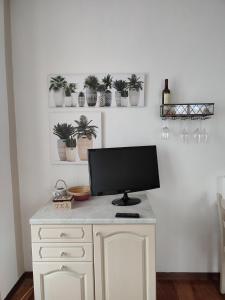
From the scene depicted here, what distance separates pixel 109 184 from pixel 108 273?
0.63 meters

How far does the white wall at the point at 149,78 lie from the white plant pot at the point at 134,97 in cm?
8

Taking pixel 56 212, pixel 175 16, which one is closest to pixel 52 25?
pixel 175 16

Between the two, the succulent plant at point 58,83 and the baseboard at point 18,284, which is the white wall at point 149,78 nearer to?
the succulent plant at point 58,83

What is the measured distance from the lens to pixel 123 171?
1.93 meters

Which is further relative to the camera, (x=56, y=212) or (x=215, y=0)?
(x=215, y=0)

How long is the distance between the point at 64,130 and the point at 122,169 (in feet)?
2.22

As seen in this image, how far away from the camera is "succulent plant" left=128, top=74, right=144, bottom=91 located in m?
2.16

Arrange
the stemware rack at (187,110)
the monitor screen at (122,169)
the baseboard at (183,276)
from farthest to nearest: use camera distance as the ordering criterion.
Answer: the baseboard at (183,276)
the stemware rack at (187,110)
the monitor screen at (122,169)

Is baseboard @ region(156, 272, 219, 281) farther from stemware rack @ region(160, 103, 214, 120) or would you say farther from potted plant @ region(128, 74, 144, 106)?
potted plant @ region(128, 74, 144, 106)

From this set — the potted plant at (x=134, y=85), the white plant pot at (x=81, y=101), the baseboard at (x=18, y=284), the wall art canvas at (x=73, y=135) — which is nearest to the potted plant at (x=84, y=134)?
the wall art canvas at (x=73, y=135)

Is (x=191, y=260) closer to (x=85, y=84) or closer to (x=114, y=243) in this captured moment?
(x=114, y=243)

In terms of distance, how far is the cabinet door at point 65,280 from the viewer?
1687mm

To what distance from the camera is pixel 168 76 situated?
216 centimetres

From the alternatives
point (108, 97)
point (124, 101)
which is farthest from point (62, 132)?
point (124, 101)
